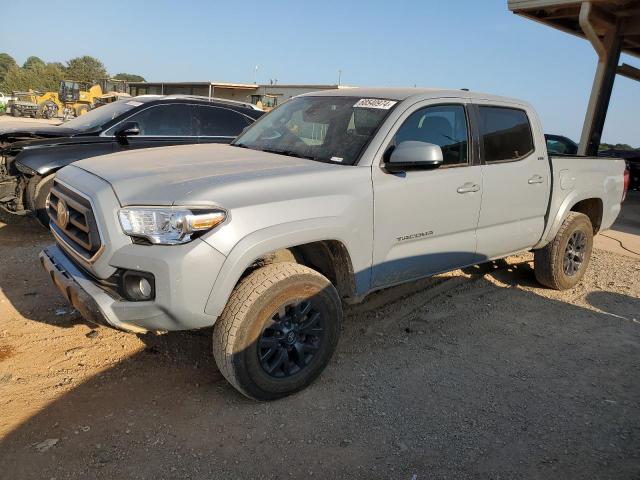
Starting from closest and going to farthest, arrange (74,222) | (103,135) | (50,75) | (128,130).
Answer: (74,222) → (128,130) → (103,135) → (50,75)

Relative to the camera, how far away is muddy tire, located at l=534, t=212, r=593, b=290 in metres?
5.23

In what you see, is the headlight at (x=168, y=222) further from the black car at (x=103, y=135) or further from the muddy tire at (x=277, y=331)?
the black car at (x=103, y=135)

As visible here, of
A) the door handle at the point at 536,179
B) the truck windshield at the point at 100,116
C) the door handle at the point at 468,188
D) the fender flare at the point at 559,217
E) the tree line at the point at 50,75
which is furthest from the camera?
the tree line at the point at 50,75

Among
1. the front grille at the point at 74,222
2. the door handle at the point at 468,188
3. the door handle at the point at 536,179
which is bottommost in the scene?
the front grille at the point at 74,222

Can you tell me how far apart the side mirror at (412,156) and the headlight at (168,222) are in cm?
127

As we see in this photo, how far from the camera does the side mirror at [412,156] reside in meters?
3.36

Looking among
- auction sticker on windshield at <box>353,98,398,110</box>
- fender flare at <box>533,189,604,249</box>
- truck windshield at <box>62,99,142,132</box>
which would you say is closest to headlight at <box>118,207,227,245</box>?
auction sticker on windshield at <box>353,98,398,110</box>

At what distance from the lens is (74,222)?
122 inches

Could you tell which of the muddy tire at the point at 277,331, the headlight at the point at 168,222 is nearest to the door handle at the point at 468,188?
the muddy tire at the point at 277,331

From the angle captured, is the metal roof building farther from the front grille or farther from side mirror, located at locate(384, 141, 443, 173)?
the front grille

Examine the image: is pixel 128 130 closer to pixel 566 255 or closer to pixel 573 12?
pixel 566 255

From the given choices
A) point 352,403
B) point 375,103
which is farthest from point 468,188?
point 352,403

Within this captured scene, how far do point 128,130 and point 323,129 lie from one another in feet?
11.4

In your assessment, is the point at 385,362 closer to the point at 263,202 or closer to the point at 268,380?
the point at 268,380
